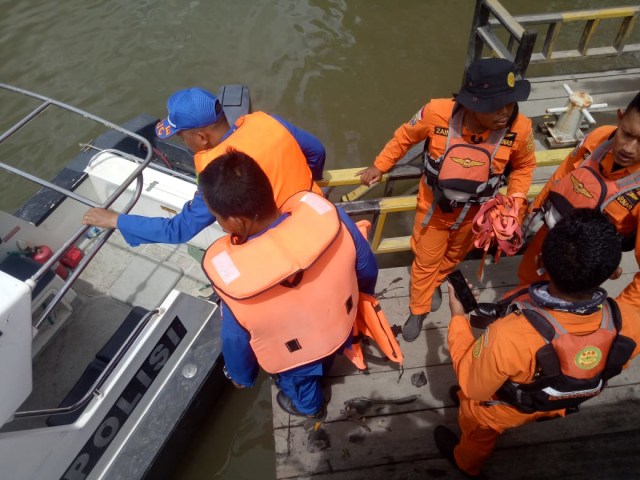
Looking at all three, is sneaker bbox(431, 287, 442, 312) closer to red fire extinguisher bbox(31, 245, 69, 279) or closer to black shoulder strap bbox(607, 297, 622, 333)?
black shoulder strap bbox(607, 297, 622, 333)

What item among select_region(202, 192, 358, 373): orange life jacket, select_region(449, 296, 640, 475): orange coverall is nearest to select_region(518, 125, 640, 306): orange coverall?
select_region(449, 296, 640, 475): orange coverall

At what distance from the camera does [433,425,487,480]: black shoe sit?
9.01ft

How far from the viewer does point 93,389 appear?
2.65m

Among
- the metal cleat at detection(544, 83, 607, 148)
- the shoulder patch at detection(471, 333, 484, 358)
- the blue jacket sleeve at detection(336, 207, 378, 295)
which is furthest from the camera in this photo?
the metal cleat at detection(544, 83, 607, 148)

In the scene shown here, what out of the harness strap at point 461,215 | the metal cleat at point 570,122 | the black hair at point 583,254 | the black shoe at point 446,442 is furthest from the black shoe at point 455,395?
the metal cleat at point 570,122

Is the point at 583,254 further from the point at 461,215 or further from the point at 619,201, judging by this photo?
the point at 461,215

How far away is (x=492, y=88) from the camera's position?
2.34m

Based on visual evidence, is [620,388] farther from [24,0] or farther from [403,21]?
[24,0]

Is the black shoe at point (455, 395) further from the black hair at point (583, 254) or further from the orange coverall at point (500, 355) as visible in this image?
the black hair at point (583, 254)

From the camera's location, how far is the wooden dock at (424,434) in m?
2.77

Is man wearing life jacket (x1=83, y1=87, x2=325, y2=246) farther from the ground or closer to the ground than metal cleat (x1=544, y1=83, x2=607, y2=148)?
farther from the ground

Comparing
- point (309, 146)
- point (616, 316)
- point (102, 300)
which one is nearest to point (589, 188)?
point (616, 316)

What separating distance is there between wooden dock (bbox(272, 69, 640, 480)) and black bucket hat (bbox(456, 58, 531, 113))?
1.73 metres

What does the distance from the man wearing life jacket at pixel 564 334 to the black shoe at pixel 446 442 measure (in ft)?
2.90
